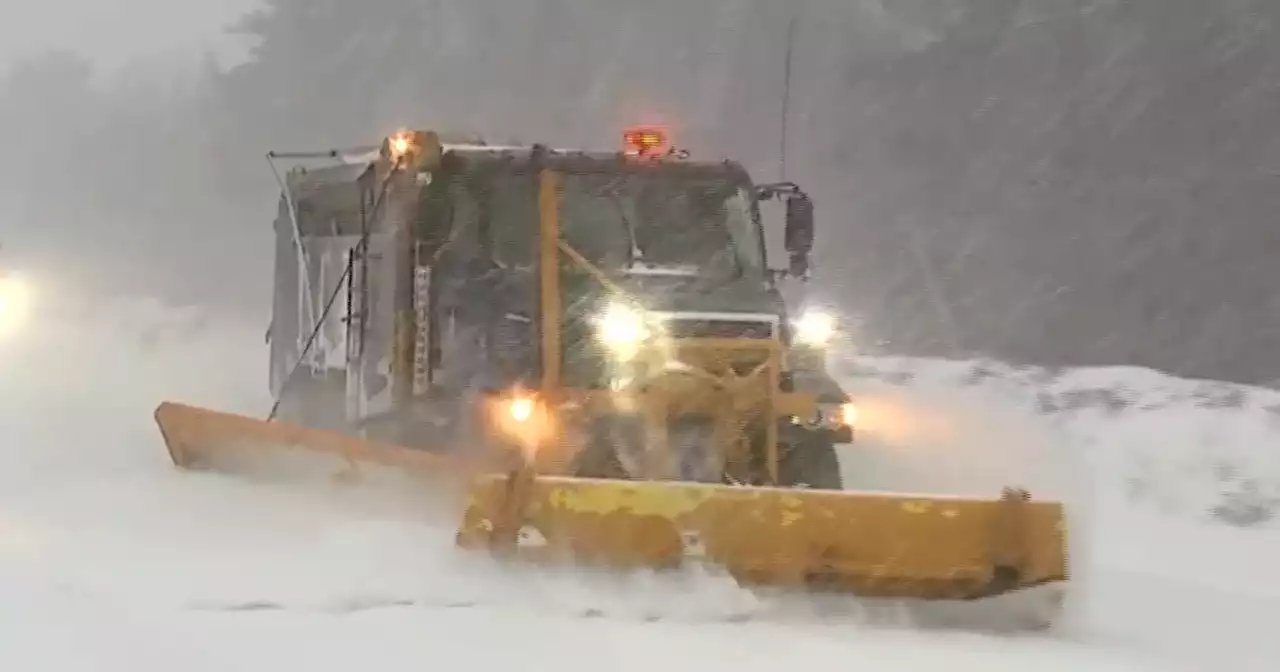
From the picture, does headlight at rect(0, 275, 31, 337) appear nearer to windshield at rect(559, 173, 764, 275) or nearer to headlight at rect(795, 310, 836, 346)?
windshield at rect(559, 173, 764, 275)

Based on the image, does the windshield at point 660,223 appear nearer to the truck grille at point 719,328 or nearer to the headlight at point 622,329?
the headlight at point 622,329

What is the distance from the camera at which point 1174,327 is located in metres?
12.9

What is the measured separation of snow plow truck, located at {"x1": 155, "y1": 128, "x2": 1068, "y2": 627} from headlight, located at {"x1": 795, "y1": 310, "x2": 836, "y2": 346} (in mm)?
13

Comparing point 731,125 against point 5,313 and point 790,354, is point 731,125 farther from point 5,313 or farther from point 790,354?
point 790,354

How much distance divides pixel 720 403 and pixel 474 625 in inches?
67.1

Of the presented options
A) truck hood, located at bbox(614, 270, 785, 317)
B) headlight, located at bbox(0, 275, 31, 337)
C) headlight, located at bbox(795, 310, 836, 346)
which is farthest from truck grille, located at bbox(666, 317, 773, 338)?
headlight, located at bbox(0, 275, 31, 337)

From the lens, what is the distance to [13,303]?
12.8m

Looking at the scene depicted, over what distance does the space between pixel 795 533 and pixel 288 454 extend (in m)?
2.62

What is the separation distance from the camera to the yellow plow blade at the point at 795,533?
169 inches

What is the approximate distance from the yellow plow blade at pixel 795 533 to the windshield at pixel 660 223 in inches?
66.5

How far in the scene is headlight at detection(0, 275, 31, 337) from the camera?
1229 centimetres

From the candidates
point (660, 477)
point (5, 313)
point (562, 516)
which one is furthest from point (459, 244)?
point (5, 313)

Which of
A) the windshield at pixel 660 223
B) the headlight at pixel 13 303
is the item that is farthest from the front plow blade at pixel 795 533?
the headlight at pixel 13 303

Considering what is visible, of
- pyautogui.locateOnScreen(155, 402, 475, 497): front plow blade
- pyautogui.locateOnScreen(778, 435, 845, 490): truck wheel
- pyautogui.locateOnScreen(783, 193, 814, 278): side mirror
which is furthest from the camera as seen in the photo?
pyautogui.locateOnScreen(783, 193, 814, 278): side mirror
